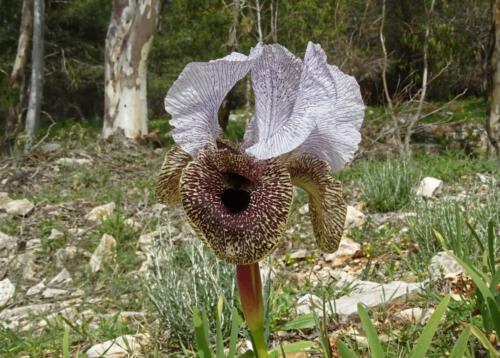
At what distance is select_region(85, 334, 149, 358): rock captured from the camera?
217 cm

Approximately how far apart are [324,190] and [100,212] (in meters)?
3.70

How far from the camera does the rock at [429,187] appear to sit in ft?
14.8

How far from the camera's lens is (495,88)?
6.52m

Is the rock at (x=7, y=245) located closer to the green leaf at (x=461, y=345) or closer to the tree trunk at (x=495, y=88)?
the green leaf at (x=461, y=345)

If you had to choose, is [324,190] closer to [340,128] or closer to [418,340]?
[340,128]

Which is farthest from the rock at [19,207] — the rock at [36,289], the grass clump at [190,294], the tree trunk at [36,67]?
the tree trunk at [36,67]

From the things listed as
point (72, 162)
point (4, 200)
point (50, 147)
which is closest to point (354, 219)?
point (4, 200)

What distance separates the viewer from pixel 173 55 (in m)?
20.7

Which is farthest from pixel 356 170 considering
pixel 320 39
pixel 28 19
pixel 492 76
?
pixel 28 19

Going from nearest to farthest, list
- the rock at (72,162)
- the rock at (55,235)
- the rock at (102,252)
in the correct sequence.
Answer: the rock at (102,252) < the rock at (55,235) < the rock at (72,162)

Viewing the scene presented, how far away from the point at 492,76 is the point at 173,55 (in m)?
15.4

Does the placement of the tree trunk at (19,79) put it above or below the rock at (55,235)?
above

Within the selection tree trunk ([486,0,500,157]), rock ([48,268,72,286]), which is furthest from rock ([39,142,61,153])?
tree trunk ([486,0,500,157])

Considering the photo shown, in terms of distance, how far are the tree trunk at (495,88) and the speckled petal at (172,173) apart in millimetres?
5713
